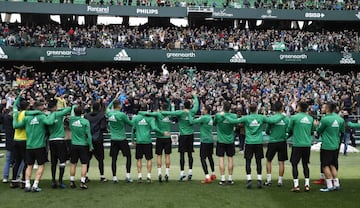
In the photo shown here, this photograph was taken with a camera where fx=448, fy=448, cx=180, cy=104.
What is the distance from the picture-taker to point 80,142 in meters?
11.2

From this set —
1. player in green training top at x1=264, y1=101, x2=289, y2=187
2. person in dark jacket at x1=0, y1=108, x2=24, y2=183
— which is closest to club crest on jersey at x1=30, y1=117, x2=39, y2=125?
person in dark jacket at x1=0, y1=108, x2=24, y2=183

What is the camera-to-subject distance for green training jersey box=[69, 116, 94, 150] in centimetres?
1113

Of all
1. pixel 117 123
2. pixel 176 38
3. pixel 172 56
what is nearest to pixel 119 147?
pixel 117 123

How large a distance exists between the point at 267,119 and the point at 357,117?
15741mm

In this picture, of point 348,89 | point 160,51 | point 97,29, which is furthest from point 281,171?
point 97,29

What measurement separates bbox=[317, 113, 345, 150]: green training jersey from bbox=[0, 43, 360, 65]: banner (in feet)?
80.0

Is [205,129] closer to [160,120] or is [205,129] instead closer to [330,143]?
[160,120]

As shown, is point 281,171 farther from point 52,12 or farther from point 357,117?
point 52,12

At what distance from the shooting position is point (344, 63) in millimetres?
36625

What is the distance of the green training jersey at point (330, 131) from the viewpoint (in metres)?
10.9

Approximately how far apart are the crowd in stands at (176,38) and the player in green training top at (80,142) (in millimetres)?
23329

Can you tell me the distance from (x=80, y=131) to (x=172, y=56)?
2408 cm

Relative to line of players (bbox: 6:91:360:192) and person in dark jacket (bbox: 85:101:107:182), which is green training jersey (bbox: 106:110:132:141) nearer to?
line of players (bbox: 6:91:360:192)

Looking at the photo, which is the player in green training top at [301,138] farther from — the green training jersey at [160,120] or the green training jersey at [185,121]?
the green training jersey at [160,120]
